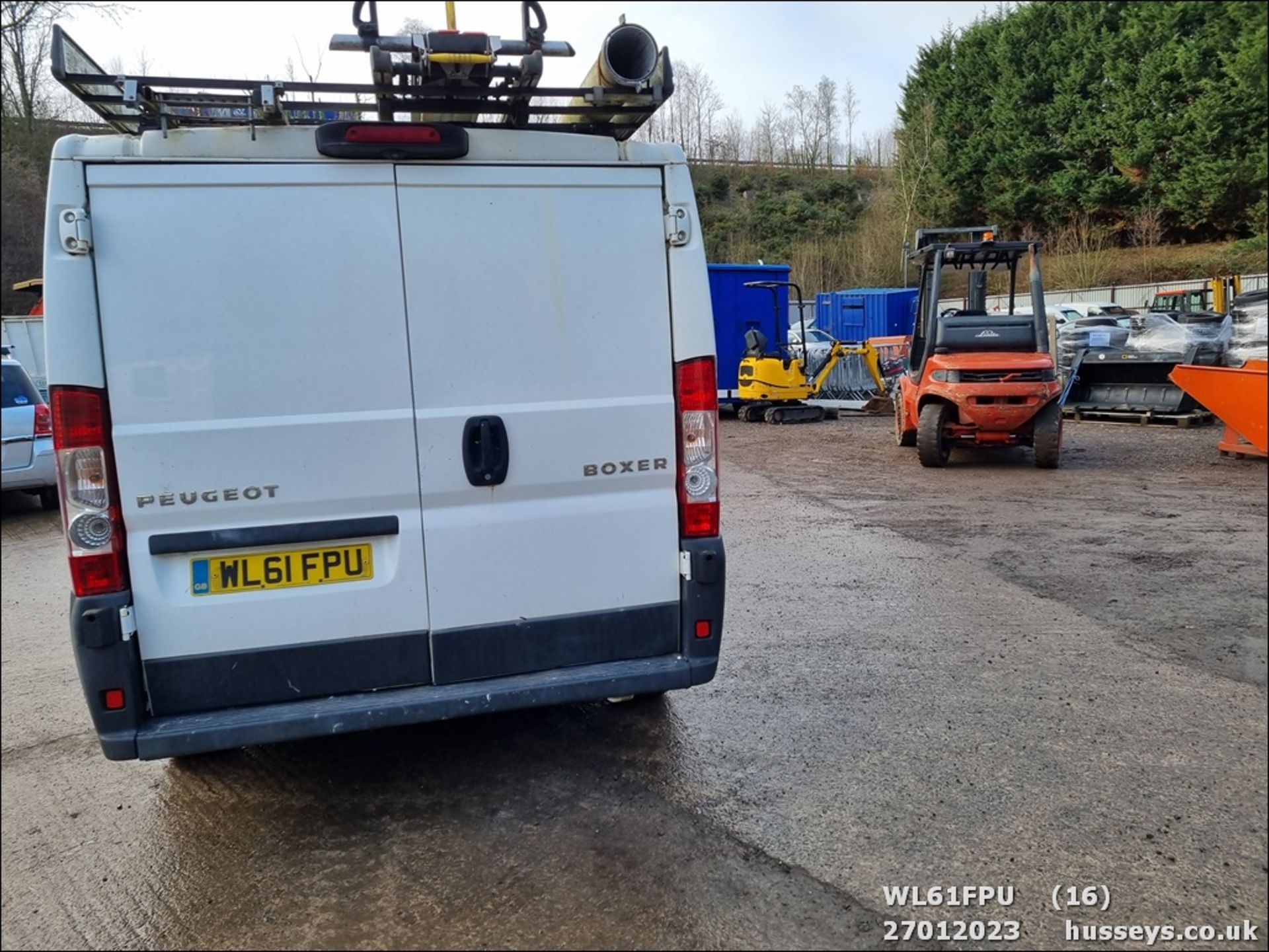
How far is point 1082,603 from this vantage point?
5945 millimetres

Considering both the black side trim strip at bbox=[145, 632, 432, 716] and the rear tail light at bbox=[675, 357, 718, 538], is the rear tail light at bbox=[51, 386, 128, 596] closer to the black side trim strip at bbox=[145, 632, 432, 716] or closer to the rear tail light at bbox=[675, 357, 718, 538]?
the black side trim strip at bbox=[145, 632, 432, 716]

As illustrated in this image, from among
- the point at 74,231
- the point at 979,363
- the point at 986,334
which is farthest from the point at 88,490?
the point at 986,334

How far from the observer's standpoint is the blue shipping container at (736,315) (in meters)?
19.0

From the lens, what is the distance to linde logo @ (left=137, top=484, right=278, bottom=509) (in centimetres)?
298

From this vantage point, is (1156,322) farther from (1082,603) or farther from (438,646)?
(438,646)

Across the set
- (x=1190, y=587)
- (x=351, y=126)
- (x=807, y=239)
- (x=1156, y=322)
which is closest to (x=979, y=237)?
(x=1156, y=322)

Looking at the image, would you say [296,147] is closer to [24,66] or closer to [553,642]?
[553,642]

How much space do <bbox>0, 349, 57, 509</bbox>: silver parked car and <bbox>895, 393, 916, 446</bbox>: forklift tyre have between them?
10251 mm

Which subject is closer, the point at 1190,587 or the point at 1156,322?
the point at 1190,587

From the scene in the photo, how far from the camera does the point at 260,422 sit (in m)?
3.03

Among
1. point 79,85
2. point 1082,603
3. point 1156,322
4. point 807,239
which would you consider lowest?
point 1082,603

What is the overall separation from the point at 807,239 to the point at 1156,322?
26523mm

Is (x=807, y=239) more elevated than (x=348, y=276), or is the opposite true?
(x=807, y=239)

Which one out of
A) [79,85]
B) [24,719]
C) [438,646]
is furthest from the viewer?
[24,719]
